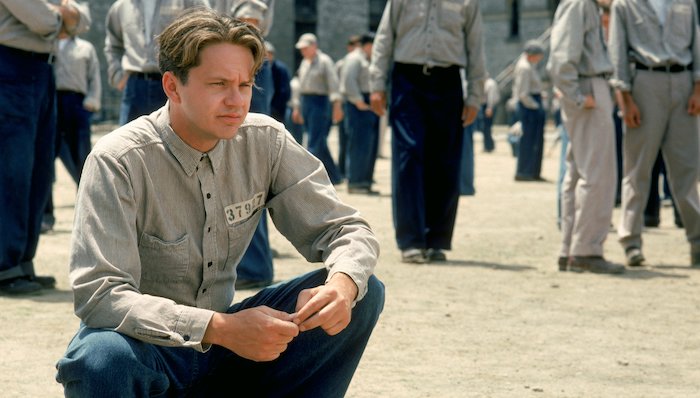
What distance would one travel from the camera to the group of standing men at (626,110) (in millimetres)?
8320

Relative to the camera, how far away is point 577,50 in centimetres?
827

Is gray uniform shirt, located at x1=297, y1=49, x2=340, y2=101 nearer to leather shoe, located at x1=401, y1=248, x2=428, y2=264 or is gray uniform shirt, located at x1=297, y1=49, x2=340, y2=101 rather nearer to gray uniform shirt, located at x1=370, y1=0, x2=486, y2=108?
gray uniform shirt, located at x1=370, y1=0, x2=486, y2=108

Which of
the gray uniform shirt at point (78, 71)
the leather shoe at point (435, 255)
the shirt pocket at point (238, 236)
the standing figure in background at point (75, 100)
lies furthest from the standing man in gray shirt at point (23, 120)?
the gray uniform shirt at point (78, 71)

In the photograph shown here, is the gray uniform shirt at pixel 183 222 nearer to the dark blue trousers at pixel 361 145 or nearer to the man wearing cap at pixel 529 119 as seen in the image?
the dark blue trousers at pixel 361 145

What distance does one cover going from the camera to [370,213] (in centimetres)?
1307

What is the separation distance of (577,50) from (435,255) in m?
1.72

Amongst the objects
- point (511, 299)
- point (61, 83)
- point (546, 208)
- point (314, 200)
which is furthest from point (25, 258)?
point (546, 208)

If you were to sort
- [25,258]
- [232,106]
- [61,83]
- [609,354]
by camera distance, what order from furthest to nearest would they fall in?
[61,83], [25,258], [609,354], [232,106]

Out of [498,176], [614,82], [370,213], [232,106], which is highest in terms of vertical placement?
[232,106]

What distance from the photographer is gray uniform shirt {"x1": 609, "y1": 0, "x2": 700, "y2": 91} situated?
340 inches

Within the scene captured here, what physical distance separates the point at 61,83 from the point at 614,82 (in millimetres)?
5945

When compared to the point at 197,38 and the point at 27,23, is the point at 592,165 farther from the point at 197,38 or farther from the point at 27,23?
the point at 197,38

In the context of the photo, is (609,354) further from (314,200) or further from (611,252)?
(611,252)

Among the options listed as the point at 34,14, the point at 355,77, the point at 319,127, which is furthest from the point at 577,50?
the point at 319,127
